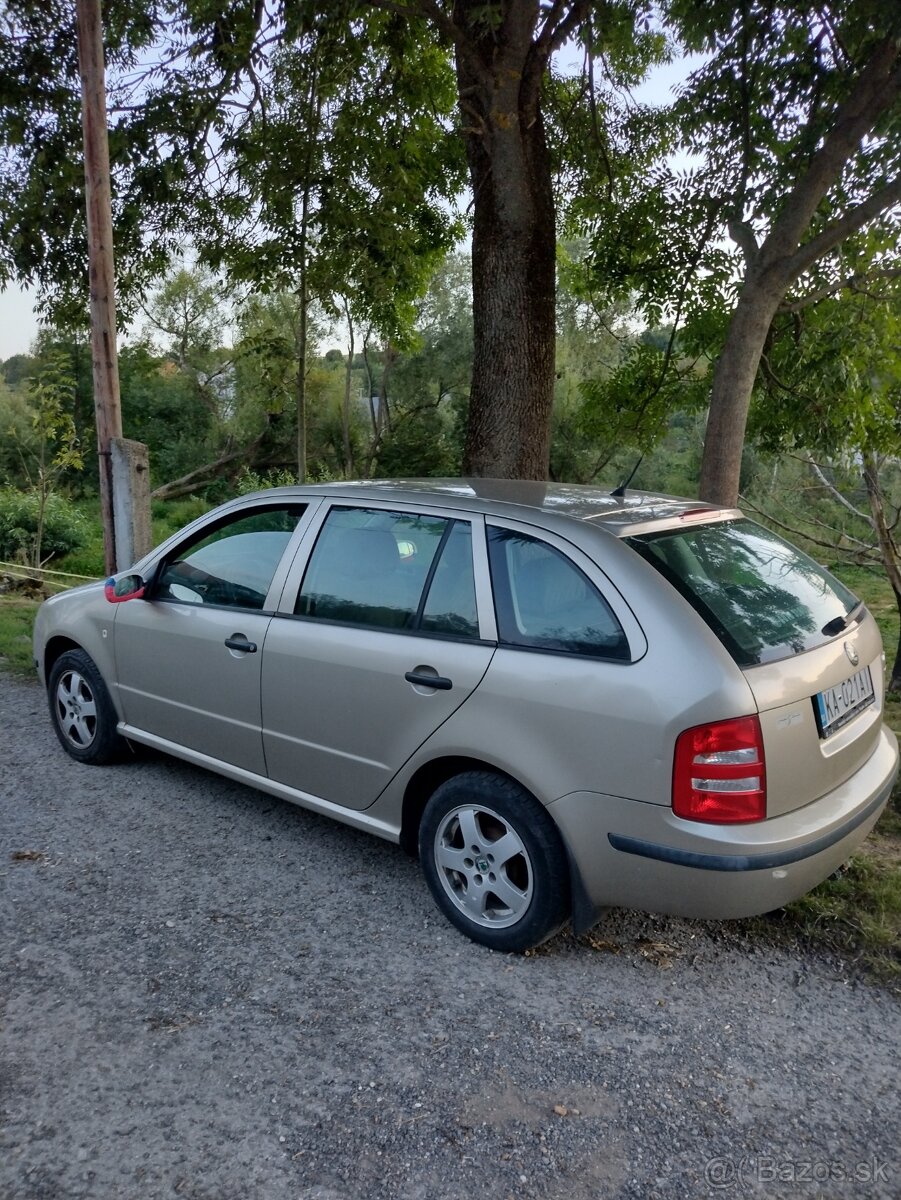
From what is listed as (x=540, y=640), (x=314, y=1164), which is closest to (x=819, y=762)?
(x=540, y=640)

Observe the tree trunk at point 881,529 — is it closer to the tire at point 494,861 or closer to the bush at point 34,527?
the tire at point 494,861

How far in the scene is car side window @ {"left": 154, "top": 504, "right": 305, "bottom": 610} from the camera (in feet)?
14.4

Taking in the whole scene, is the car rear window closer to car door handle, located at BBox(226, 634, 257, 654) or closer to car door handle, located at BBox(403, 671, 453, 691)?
car door handle, located at BBox(403, 671, 453, 691)

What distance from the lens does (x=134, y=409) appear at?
39656mm

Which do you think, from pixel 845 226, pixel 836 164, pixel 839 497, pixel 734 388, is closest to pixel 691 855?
pixel 734 388

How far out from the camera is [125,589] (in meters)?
4.95

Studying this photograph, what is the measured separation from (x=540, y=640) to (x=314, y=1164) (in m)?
1.72

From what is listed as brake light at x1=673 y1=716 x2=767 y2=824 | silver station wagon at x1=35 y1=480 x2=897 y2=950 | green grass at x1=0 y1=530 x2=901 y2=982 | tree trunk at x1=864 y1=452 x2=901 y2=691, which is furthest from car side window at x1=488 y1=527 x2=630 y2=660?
tree trunk at x1=864 y1=452 x2=901 y2=691

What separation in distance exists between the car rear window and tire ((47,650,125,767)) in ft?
10.5

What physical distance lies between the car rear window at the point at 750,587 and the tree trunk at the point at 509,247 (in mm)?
3840

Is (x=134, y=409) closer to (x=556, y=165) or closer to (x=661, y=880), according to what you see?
(x=556, y=165)

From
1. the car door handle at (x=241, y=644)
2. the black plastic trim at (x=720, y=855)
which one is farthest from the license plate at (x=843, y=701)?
the car door handle at (x=241, y=644)

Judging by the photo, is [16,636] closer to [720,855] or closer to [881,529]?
[720,855]

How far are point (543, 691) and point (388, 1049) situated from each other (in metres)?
1.22
